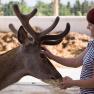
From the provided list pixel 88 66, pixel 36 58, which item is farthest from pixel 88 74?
pixel 36 58

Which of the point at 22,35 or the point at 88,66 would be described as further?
the point at 22,35

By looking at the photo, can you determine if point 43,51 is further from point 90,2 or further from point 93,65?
point 90,2

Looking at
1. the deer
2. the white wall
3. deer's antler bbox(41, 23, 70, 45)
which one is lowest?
the white wall

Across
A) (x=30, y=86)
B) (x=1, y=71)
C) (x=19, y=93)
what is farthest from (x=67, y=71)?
(x=1, y=71)

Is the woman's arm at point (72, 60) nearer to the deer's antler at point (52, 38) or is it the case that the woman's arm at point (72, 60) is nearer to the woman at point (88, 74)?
the woman at point (88, 74)

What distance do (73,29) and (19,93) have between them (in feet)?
18.9

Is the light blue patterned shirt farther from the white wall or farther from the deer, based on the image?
the white wall

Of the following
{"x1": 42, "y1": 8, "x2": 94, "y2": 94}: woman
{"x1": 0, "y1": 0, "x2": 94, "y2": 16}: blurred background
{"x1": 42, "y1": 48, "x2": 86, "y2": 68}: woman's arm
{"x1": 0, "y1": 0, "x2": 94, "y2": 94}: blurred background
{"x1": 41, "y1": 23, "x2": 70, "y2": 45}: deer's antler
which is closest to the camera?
{"x1": 42, "y1": 8, "x2": 94, "y2": 94}: woman

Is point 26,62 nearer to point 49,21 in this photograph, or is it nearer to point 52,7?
point 49,21

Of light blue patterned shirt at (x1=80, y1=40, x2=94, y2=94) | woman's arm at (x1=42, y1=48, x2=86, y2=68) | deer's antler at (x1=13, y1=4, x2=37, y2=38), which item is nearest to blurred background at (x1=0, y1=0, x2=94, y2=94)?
deer's antler at (x1=13, y1=4, x2=37, y2=38)

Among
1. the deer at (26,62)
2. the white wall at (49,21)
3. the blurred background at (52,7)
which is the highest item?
the deer at (26,62)

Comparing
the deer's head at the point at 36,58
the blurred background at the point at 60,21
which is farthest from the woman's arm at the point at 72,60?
the blurred background at the point at 60,21

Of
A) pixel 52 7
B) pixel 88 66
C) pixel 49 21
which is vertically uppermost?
→ pixel 88 66

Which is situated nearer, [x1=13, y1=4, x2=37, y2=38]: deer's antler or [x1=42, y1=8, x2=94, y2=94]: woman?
[x1=42, y1=8, x2=94, y2=94]: woman
